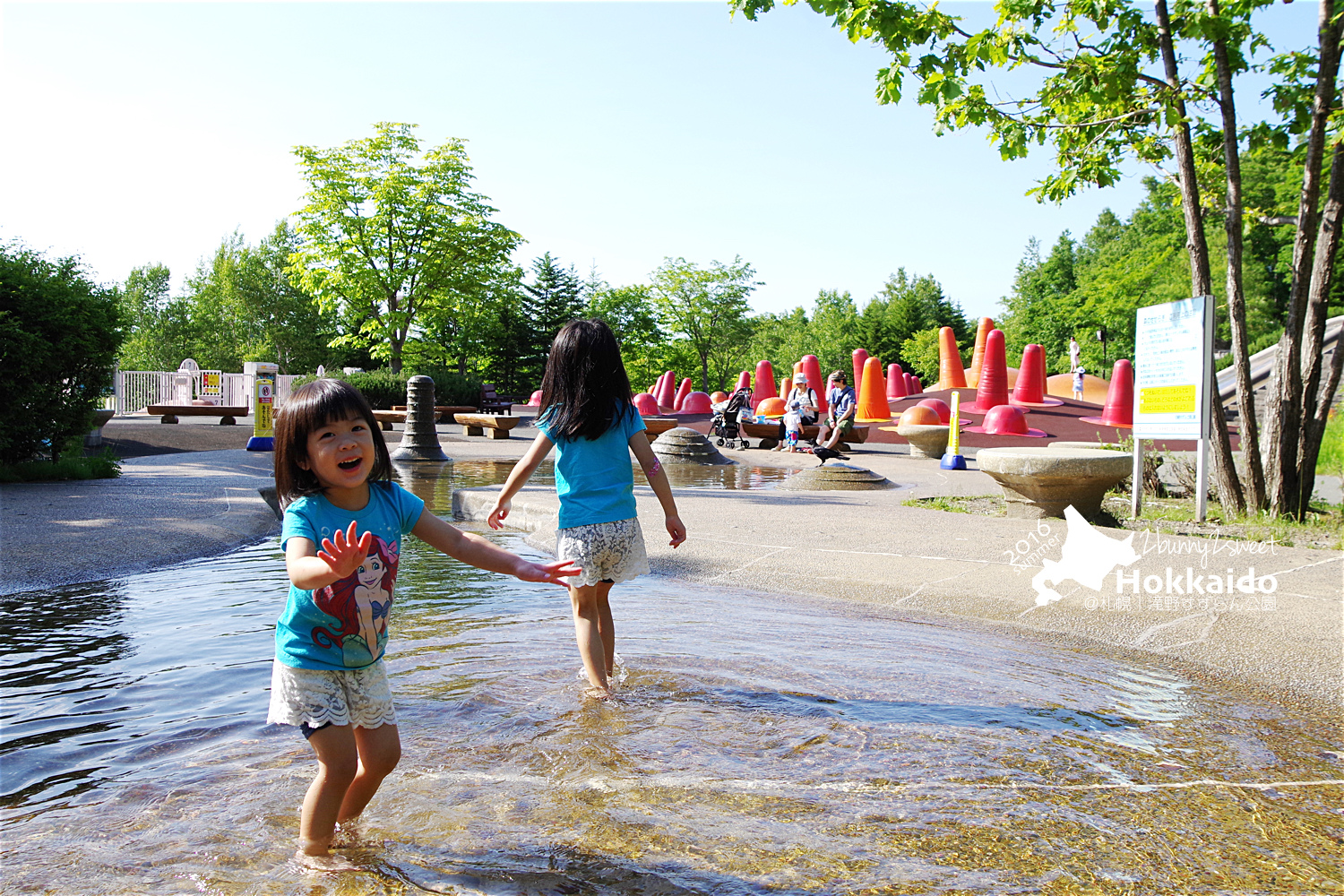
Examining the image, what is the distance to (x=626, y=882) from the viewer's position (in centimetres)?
255

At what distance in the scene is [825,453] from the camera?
16.0m

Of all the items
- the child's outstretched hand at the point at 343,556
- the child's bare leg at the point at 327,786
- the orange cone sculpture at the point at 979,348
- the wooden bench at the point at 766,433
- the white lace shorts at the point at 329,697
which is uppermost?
the orange cone sculpture at the point at 979,348

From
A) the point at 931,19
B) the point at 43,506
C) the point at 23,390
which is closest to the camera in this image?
the point at 43,506

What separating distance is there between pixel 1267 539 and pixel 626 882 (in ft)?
24.3

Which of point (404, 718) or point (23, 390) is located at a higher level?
point (23, 390)

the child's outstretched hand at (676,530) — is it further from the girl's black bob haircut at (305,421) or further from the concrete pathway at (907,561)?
the girl's black bob haircut at (305,421)

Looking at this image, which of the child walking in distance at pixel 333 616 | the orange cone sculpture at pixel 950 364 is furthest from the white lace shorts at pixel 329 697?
the orange cone sculpture at pixel 950 364

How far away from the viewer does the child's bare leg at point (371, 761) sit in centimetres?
269

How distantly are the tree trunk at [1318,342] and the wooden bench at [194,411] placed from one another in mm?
27013

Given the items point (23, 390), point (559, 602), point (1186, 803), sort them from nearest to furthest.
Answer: point (1186, 803) → point (559, 602) → point (23, 390)

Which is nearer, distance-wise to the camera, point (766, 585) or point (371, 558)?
point (371, 558)

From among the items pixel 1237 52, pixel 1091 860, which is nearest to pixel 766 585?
pixel 1091 860

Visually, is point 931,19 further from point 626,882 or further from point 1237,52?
point 626,882

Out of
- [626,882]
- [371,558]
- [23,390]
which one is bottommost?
[626,882]
